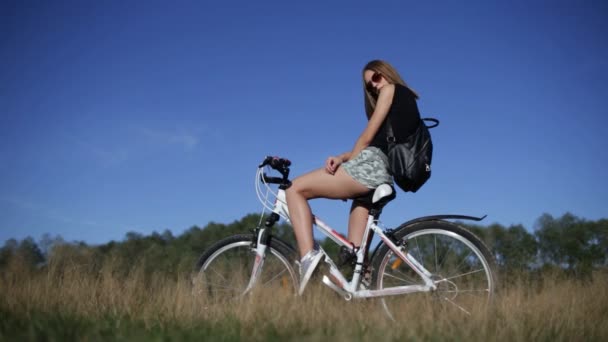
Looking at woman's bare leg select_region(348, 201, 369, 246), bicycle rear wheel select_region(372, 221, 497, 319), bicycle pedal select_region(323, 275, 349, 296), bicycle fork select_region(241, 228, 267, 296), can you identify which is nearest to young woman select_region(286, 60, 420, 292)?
bicycle pedal select_region(323, 275, 349, 296)

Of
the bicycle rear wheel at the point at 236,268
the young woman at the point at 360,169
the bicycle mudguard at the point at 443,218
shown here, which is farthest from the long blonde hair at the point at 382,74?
the bicycle rear wheel at the point at 236,268

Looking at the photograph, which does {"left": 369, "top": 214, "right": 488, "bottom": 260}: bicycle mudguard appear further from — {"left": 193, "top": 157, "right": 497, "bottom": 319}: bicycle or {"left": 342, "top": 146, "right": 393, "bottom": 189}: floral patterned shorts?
{"left": 342, "top": 146, "right": 393, "bottom": 189}: floral patterned shorts

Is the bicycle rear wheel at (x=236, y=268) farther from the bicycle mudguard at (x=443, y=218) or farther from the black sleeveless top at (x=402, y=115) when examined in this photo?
the black sleeveless top at (x=402, y=115)

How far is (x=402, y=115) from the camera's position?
14.3ft

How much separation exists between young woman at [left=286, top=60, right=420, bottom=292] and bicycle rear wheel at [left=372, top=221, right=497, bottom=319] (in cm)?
56

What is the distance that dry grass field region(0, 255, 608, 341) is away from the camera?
3.22 m

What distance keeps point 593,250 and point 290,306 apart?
2174 inches

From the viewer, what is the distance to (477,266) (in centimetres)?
429

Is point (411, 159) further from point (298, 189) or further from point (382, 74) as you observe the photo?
point (298, 189)

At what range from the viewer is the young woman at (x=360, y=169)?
435cm

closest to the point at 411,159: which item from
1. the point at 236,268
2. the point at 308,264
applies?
the point at 308,264

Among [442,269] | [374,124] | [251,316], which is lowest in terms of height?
[251,316]

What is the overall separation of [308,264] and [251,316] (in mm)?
725

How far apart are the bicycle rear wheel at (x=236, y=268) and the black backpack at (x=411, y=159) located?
1258mm
